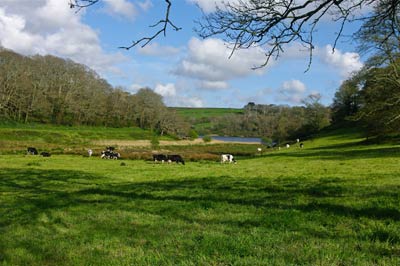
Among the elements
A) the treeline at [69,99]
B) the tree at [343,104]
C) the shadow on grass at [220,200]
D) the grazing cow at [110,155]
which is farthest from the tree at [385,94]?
the treeline at [69,99]

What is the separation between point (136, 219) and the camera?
8.61m

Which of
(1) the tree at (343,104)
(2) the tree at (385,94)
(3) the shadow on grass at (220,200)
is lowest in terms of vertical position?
(3) the shadow on grass at (220,200)

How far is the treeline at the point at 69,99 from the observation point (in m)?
95.8

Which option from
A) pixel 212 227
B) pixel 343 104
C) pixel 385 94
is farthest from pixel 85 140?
pixel 212 227

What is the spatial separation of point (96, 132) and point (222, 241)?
105 m

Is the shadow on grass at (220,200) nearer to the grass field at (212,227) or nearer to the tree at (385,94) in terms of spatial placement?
the grass field at (212,227)

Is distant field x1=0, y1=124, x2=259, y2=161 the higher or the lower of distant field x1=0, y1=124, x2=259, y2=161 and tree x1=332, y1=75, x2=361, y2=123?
the lower

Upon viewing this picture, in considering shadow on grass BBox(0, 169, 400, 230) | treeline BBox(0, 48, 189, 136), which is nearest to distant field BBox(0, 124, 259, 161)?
treeline BBox(0, 48, 189, 136)

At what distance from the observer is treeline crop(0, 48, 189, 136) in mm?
95750

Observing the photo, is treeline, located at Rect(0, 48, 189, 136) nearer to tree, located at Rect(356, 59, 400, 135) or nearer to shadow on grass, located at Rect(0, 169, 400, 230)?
tree, located at Rect(356, 59, 400, 135)

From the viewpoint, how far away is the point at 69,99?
11194cm

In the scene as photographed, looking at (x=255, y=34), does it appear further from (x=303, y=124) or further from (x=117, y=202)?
(x=303, y=124)

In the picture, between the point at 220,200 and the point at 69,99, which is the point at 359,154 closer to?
Answer: the point at 220,200

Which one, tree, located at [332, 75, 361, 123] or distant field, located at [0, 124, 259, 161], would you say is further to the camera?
tree, located at [332, 75, 361, 123]
